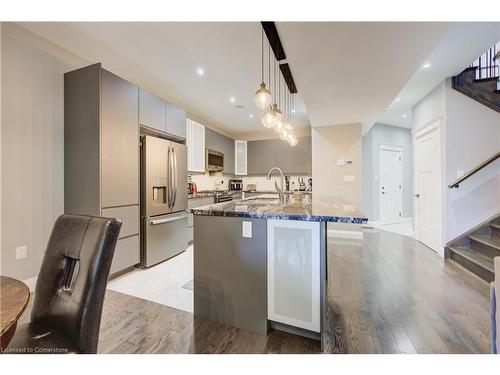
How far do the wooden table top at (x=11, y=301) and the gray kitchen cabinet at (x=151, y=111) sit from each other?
2.40 meters

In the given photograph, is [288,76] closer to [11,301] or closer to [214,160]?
[214,160]

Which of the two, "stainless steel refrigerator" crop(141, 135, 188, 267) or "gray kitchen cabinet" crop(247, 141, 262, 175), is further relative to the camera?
"gray kitchen cabinet" crop(247, 141, 262, 175)

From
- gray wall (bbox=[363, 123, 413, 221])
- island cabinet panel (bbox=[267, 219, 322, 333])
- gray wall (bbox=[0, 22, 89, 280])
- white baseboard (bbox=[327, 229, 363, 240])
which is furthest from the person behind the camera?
gray wall (bbox=[363, 123, 413, 221])

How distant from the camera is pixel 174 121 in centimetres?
344

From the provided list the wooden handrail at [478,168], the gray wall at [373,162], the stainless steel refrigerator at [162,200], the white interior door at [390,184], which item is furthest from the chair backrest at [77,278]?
the white interior door at [390,184]

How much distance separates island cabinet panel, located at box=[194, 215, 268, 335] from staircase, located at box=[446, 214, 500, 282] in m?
2.75

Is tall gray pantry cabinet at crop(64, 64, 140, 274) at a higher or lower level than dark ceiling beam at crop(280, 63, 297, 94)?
lower

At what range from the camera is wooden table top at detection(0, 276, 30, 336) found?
2.08 ft

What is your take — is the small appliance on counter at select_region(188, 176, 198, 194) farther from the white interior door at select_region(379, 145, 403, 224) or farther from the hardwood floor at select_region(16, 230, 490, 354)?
the white interior door at select_region(379, 145, 403, 224)

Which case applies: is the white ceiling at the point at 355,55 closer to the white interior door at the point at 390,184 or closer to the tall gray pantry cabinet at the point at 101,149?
the tall gray pantry cabinet at the point at 101,149

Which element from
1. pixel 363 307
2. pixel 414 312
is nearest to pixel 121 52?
pixel 363 307

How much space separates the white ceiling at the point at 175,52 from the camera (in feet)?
6.97

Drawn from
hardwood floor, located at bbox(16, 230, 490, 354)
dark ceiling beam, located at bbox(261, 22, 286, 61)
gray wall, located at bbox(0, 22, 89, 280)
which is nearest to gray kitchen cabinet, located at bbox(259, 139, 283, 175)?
dark ceiling beam, located at bbox(261, 22, 286, 61)

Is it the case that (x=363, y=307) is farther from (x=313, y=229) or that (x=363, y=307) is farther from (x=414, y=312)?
(x=313, y=229)
